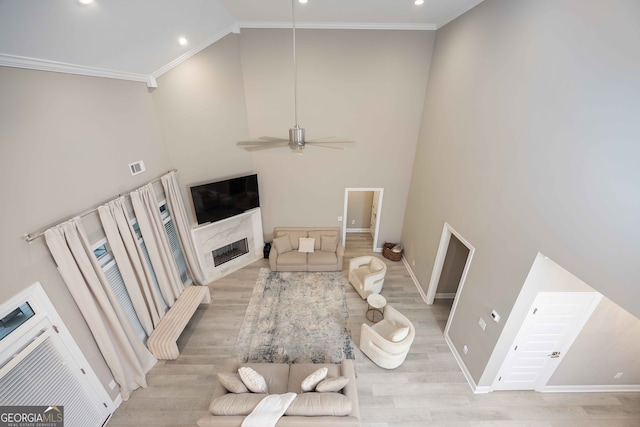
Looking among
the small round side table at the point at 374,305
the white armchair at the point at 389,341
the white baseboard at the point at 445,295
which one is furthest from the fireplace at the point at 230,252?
the white baseboard at the point at 445,295

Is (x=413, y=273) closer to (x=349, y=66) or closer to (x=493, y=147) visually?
(x=493, y=147)

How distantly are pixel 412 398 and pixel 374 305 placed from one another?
1.53 meters

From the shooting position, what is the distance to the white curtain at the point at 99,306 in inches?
110

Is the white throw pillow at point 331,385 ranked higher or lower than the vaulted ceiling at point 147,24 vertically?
lower

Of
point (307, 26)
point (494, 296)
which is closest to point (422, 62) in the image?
point (307, 26)

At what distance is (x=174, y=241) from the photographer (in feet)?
17.3

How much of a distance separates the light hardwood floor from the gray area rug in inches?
12.3

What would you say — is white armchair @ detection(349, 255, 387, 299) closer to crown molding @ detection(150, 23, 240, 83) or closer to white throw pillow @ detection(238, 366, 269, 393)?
white throw pillow @ detection(238, 366, 269, 393)

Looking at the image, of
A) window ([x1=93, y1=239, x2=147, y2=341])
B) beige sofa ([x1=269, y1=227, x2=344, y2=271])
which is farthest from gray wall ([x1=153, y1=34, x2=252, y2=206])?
beige sofa ([x1=269, y1=227, x2=344, y2=271])

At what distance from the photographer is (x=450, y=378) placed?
395 centimetres

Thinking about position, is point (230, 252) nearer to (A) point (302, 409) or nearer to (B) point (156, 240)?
(B) point (156, 240)

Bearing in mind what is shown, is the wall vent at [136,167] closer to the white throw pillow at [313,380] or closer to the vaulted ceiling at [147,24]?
the vaulted ceiling at [147,24]

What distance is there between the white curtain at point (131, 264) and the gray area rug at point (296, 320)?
1.59m

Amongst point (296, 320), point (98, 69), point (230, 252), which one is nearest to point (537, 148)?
point (296, 320)
